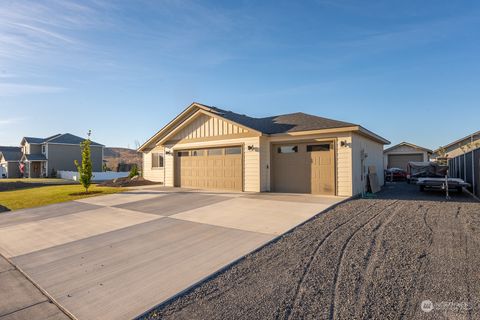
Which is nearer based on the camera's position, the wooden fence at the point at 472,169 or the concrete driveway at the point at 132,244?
the concrete driveway at the point at 132,244

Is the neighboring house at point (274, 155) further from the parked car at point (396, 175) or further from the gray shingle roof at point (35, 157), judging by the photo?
the gray shingle roof at point (35, 157)

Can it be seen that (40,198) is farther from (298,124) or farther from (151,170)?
(298,124)

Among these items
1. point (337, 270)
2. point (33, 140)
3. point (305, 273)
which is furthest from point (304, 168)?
point (33, 140)

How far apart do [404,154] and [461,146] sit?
10071 mm

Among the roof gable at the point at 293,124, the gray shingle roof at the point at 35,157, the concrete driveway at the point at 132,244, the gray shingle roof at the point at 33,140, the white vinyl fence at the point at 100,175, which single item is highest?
the gray shingle roof at the point at 33,140

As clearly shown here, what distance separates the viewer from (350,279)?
3.36 metres

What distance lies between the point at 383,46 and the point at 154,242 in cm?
1355

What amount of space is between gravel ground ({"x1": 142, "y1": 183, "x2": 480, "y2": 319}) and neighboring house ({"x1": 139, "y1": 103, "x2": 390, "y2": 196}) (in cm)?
510

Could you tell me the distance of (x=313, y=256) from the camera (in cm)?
414

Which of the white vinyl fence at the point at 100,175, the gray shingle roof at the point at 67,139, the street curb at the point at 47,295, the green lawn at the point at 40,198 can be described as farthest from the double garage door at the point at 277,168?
the gray shingle roof at the point at 67,139

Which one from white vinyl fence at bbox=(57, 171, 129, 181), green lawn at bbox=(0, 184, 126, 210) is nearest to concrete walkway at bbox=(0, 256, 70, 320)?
green lawn at bbox=(0, 184, 126, 210)

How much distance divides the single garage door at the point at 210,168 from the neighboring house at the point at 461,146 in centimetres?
2811

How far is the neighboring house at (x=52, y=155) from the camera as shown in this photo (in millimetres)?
33125

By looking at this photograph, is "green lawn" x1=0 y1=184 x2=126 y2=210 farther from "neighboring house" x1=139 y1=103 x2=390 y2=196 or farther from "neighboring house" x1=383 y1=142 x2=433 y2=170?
"neighboring house" x1=383 y1=142 x2=433 y2=170
